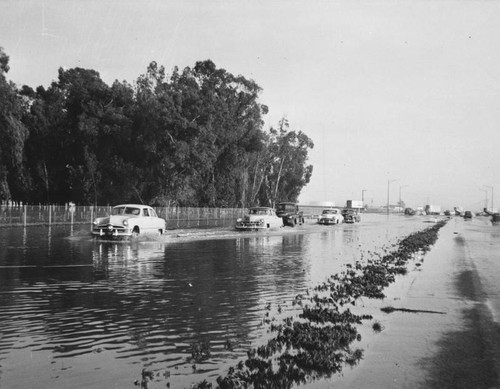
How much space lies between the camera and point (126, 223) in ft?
74.4

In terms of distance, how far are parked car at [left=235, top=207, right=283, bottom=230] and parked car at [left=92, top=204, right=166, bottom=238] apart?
11.0 meters

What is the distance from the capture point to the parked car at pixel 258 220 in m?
34.8

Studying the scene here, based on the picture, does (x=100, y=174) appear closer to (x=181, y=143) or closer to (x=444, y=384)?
(x=181, y=143)

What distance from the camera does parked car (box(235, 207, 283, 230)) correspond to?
114 feet

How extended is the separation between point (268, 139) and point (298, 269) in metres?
70.2

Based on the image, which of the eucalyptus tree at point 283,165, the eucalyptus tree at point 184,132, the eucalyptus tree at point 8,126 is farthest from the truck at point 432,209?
the eucalyptus tree at point 8,126

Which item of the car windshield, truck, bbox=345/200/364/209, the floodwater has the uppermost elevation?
truck, bbox=345/200/364/209

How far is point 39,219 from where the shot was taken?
37.6 meters

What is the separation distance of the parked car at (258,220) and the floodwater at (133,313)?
17.8 metres

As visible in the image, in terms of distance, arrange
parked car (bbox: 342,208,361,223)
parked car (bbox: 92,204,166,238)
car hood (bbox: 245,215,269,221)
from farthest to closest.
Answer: parked car (bbox: 342,208,361,223) < car hood (bbox: 245,215,269,221) < parked car (bbox: 92,204,166,238)

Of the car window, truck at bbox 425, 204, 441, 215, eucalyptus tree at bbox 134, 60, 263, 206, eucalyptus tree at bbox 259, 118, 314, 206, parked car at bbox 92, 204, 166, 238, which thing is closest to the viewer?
parked car at bbox 92, 204, 166, 238

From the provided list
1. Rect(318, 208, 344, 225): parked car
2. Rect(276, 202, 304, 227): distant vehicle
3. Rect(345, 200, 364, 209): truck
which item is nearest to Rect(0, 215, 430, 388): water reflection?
Rect(276, 202, 304, 227): distant vehicle

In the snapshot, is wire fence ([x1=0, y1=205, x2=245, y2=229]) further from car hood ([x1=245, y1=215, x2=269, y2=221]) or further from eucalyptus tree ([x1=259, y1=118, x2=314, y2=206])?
eucalyptus tree ([x1=259, y1=118, x2=314, y2=206])

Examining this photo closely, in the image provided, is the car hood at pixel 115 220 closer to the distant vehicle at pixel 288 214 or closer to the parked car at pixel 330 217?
the distant vehicle at pixel 288 214
